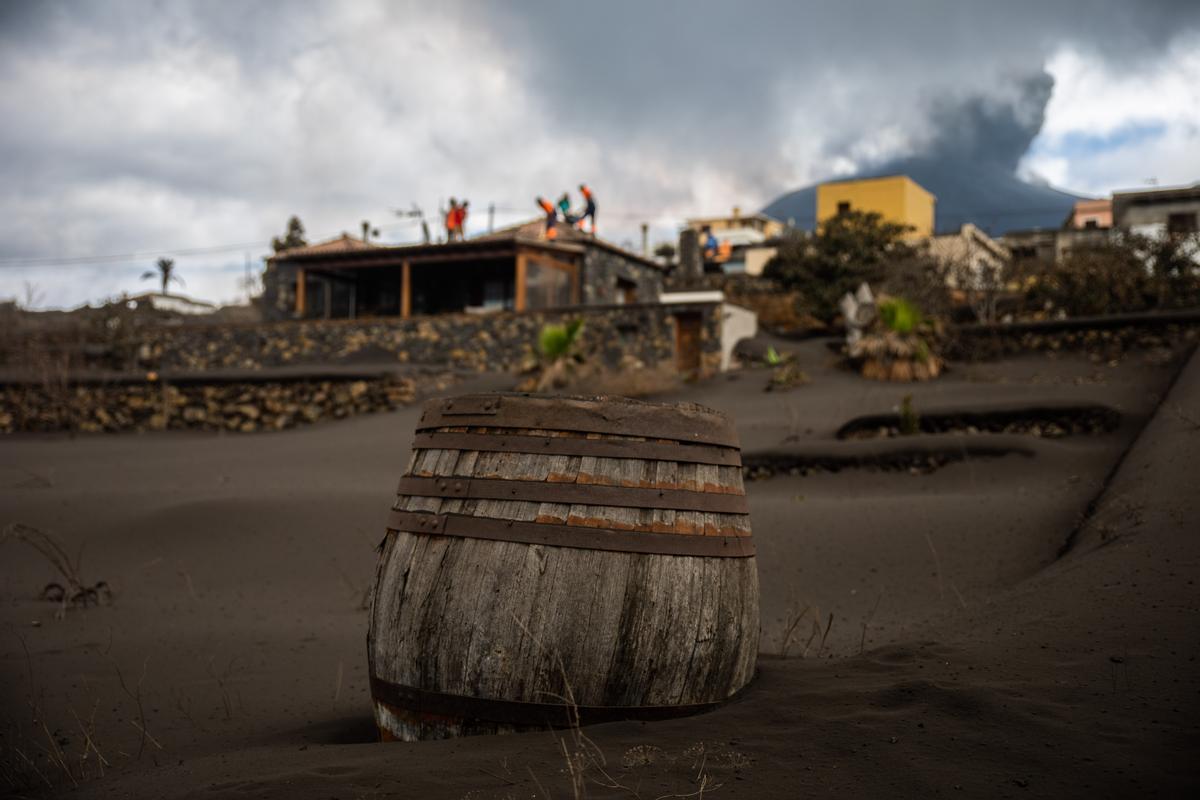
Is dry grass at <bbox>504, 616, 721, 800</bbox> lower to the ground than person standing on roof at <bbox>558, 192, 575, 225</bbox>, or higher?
lower

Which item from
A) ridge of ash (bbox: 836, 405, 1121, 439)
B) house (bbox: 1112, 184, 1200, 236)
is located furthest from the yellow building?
ridge of ash (bbox: 836, 405, 1121, 439)

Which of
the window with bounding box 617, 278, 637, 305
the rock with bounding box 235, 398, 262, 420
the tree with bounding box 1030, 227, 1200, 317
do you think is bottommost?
the rock with bounding box 235, 398, 262, 420

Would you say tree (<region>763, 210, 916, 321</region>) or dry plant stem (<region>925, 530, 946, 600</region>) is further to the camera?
tree (<region>763, 210, 916, 321</region>)

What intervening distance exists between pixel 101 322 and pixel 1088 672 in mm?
28587

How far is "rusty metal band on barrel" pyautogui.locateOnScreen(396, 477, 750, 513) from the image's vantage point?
2938 millimetres

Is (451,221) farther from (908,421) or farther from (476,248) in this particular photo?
(908,421)

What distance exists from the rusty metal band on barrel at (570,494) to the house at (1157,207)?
4025 cm

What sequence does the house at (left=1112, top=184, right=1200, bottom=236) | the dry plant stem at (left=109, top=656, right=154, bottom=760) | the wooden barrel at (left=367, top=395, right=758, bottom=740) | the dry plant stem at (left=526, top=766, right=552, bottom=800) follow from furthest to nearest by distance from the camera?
the house at (left=1112, top=184, right=1200, bottom=236) < the dry plant stem at (left=109, top=656, right=154, bottom=760) < the wooden barrel at (left=367, top=395, right=758, bottom=740) < the dry plant stem at (left=526, top=766, right=552, bottom=800)

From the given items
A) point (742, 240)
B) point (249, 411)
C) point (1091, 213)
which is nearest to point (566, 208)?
point (249, 411)

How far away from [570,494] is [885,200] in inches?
1819

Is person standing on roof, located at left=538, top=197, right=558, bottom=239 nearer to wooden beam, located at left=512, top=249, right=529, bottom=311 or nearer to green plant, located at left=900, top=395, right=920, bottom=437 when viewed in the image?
wooden beam, located at left=512, top=249, right=529, bottom=311

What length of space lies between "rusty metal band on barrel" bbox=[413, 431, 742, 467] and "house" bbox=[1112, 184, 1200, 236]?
40.2m

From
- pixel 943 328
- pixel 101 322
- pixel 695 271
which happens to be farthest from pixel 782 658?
pixel 695 271

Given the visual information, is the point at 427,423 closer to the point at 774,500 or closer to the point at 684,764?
the point at 684,764
